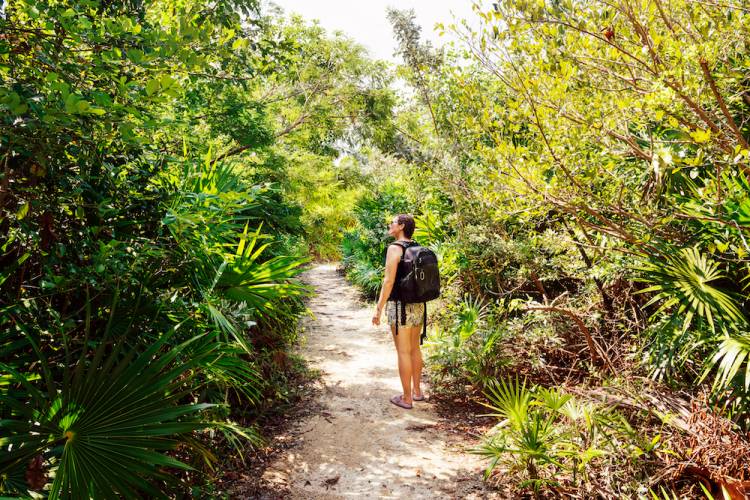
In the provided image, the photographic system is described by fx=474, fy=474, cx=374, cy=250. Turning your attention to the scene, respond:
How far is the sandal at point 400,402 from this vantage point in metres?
4.98

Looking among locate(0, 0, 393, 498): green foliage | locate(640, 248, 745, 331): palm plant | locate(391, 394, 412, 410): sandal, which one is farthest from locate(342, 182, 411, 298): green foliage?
locate(640, 248, 745, 331): palm plant

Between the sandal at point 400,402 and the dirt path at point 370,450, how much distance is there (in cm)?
6

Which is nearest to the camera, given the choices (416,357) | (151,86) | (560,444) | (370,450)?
(151,86)

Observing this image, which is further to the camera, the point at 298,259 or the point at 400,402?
the point at 400,402

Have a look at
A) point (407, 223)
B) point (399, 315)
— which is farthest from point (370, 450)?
point (407, 223)

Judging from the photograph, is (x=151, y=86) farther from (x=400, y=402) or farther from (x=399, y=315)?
(x=400, y=402)

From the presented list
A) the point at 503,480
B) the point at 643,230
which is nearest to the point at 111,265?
the point at 503,480

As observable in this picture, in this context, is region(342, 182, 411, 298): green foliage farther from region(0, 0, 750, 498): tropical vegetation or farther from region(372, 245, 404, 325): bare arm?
region(0, 0, 750, 498): tropical vegetation

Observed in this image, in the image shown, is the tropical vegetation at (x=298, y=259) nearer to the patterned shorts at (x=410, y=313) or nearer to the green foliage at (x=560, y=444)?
the green foliage at (x=560, y=444)

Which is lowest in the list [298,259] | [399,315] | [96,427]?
[399,315]

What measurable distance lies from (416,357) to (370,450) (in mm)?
1154

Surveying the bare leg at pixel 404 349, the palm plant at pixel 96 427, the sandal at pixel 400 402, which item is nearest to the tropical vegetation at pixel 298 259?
the palm plant at pixel 96 427

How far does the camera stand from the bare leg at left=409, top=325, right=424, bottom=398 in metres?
4.89

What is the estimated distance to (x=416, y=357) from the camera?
4.96 metres
